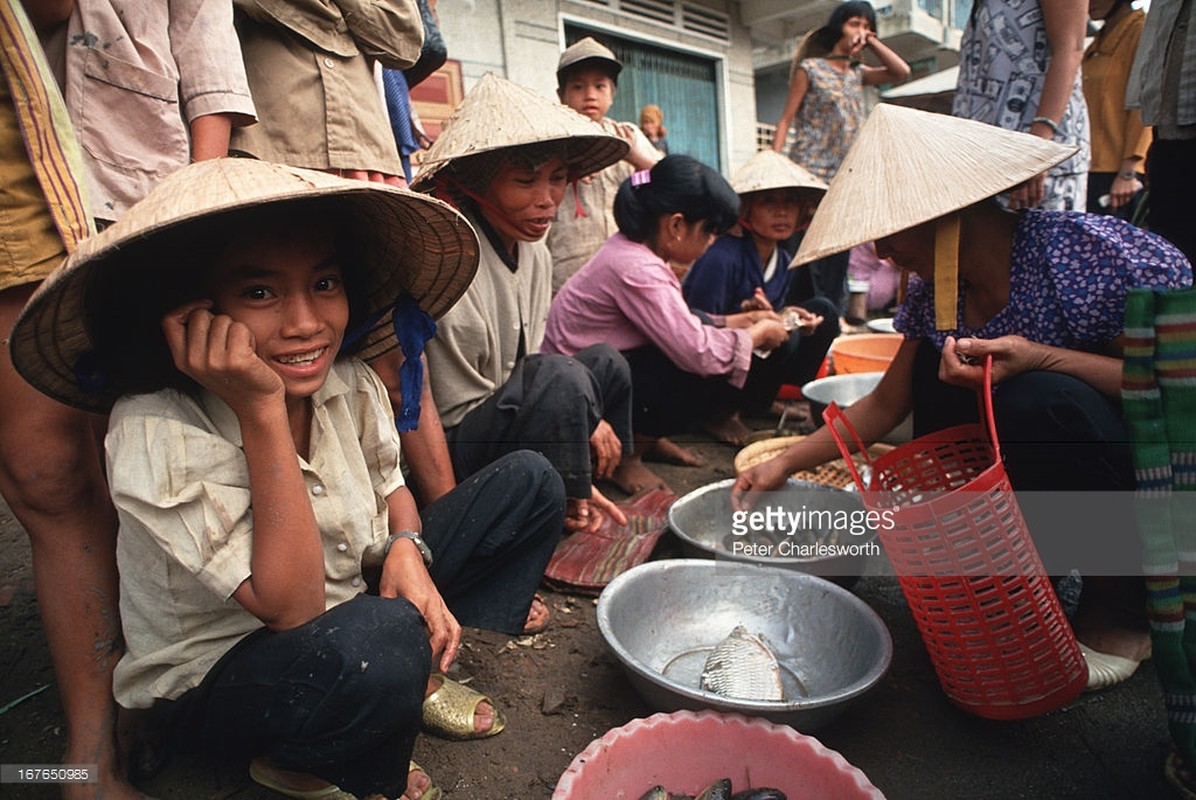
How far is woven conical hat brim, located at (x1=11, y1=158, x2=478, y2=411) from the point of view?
1.07m

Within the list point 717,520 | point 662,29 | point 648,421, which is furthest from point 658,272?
point 662,29

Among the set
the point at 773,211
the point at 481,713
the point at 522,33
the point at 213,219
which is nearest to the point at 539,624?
the point at 481,713

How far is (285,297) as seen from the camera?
4.36 feet

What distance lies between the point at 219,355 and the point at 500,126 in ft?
4.78

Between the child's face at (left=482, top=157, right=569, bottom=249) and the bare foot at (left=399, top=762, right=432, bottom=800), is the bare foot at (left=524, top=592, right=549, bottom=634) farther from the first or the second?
the child's face at (left=482, top=157, right=569, bottom=249)

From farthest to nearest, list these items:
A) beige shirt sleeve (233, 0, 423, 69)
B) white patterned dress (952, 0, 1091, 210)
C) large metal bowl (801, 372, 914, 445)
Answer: large metal bowl (801, 372, 914, 445) → white patterned dress (952, 0, 1091, 210) → beige shirt sleeve (233, 0, 423, 69)

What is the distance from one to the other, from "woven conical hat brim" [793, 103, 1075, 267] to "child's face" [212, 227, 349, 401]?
1.15 m

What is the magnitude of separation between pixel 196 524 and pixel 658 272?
228 cm

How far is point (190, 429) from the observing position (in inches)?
49.1

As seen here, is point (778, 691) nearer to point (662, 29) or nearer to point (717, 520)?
point (717, 520)

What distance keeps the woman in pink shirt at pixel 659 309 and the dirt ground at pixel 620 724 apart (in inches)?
53.4

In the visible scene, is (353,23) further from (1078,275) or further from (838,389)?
(838,389)

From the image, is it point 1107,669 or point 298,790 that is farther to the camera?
point 1107,669

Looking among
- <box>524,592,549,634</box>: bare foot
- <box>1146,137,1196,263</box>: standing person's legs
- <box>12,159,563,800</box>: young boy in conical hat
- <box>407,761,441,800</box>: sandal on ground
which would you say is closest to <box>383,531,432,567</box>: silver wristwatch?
<box>12,159,563,800</box>: young boy in conical hat
